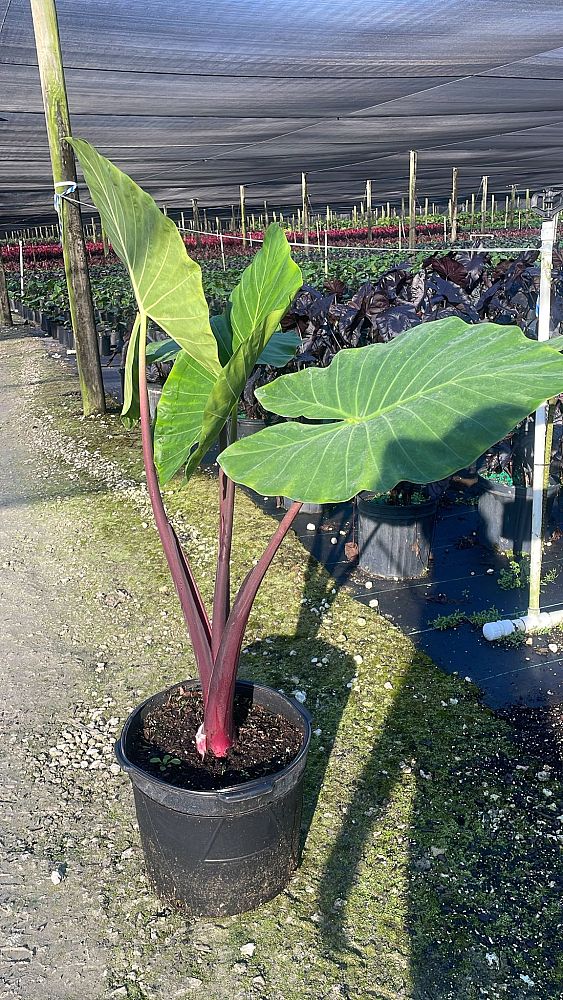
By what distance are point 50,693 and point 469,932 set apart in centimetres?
166

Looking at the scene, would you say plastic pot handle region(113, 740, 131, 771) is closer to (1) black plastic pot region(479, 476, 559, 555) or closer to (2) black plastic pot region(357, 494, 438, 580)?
(2) black plastic pot region(357, 494, 438, 580)

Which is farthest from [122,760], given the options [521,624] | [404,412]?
[521,624]

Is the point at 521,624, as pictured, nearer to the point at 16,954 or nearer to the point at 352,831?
the point at 352,831

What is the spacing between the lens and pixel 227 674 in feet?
6.29

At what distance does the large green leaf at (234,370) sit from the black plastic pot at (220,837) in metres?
0.70

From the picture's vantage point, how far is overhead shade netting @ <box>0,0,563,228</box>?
19.9ft

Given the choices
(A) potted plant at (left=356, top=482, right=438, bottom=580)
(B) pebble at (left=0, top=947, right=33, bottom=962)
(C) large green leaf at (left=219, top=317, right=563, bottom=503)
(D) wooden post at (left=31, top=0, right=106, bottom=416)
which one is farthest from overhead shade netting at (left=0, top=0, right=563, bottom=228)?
(B) pebble at (left=0, top=947, right=33, bottom=962)

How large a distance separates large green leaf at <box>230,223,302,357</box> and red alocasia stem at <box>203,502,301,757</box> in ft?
1.54

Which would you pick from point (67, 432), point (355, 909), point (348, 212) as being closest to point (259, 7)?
point (67, 432)

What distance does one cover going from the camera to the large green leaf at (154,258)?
4.94ft

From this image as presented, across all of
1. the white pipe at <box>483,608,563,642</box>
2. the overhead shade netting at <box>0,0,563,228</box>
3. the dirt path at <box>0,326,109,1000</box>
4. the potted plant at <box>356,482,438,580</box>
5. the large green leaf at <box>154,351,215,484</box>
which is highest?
the overhead shade netting at <box>0,0,563,228</box>

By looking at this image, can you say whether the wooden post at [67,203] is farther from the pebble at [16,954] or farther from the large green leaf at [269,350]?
→ the pebble at [16,954]

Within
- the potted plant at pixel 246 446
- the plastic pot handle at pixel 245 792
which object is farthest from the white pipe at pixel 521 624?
the plastic pot handle at pixel 245 792

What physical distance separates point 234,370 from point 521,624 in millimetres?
1925
